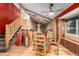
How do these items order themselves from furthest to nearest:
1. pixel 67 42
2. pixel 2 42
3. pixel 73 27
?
pixel 73 27 → pixel 67 42 → pixel 2 42

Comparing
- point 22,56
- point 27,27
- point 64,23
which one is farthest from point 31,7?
point 22,56

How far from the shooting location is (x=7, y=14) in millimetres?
3316

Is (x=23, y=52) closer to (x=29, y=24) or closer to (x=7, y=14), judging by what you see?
(x=29, y=24)

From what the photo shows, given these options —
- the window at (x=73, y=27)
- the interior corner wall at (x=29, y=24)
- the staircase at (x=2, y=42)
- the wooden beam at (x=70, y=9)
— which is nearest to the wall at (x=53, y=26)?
the wooden beam at (x=70, y=9)

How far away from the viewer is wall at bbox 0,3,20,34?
10.6 ft

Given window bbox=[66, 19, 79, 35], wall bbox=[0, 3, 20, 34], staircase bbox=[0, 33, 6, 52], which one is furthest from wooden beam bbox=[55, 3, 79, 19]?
staircase bbox=[0, 33, 6, 52]

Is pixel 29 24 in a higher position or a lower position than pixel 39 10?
lower

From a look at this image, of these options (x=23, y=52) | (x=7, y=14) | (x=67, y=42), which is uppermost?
(x=7, y=14)

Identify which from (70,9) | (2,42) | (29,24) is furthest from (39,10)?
(2,42)

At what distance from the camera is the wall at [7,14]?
3242 mm

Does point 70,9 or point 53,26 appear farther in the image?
point 70,9

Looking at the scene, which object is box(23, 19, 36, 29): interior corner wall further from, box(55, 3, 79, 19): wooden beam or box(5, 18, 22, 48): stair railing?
box(55, 3, 79, 19): wooden beam

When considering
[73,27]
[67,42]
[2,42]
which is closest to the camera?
[2,42]

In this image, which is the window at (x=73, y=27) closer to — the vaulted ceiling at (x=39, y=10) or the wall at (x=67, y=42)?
the wall at (x=67, y=42)
